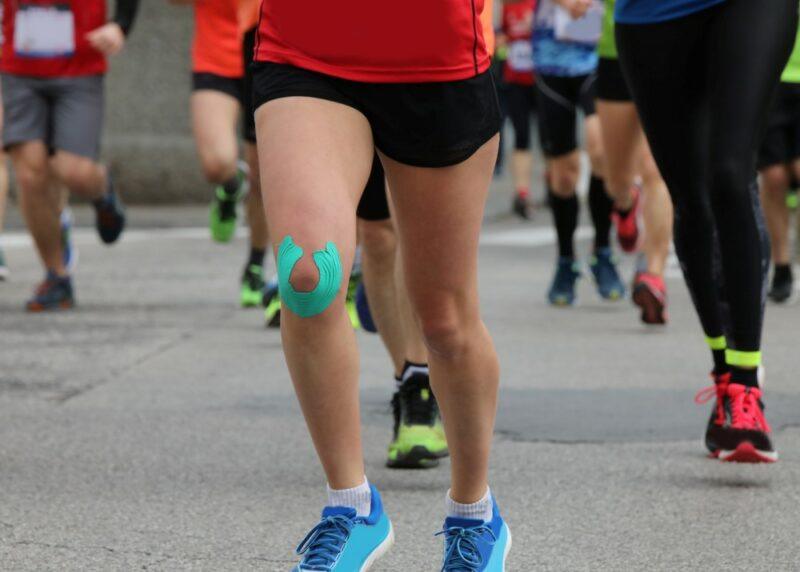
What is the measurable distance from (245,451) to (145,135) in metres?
12.3

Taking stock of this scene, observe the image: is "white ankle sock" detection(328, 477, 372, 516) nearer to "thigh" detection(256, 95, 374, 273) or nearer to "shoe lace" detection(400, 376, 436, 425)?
"thigh" detection(256, 95, 374, 273)

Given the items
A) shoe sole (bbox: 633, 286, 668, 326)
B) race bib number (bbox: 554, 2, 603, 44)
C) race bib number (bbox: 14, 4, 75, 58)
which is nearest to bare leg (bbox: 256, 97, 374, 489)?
shoe sole (bbox: 633, 286, 668, 326)

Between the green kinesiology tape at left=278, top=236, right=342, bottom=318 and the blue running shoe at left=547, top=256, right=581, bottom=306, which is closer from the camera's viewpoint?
the green kinesiology tape at left=278, top=236, right=342, bottom=318

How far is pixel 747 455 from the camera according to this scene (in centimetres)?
446

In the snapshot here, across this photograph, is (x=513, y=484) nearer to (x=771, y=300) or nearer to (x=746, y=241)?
(x=746, y=241)

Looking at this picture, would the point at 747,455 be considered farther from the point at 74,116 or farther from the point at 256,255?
the point at 74,116

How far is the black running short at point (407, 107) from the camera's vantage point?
319 cm

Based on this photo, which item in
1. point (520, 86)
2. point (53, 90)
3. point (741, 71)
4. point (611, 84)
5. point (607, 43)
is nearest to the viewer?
point (741, 71)

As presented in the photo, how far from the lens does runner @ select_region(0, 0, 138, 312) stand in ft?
27.5

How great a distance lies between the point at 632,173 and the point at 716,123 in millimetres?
3175

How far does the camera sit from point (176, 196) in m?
16.6

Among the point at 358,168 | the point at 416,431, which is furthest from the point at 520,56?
the point at 358,168

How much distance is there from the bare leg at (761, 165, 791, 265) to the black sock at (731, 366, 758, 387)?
4585 millimetres

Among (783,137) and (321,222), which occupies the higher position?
(321,222)
